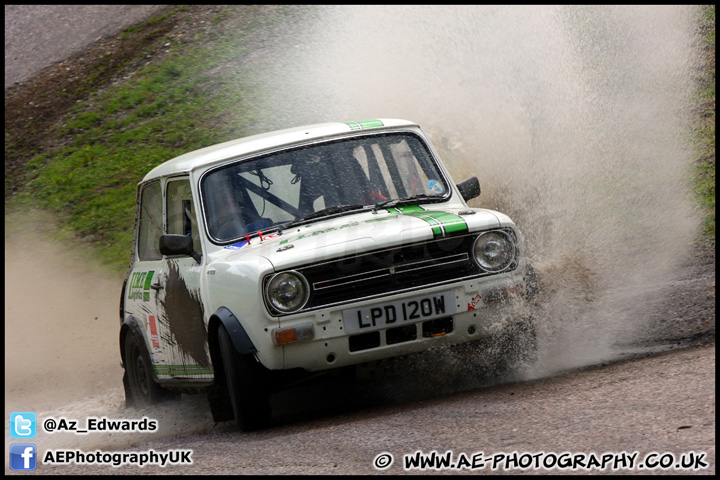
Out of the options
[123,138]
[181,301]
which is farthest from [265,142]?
[123,138]

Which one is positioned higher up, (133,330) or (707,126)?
(133,330)

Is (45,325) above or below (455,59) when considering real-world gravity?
below

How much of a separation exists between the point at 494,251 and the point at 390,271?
69 cm

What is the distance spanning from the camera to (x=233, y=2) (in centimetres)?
2689

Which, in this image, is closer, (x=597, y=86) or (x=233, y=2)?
(x=597, y=86)

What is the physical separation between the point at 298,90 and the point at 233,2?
27.3 ft

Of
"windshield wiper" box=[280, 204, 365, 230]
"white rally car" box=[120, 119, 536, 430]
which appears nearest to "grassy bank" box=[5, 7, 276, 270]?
"white rally car" box=[120, 119, 536, 430]

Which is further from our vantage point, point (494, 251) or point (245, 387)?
point (494, 251)

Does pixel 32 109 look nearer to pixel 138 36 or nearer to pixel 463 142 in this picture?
pixel 138 36

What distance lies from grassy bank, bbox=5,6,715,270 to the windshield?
8.33 metres

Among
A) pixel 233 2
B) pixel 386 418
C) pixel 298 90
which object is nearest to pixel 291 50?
pixel 298 90

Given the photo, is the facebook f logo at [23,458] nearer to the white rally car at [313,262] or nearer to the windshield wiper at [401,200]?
the white rally car at [313,262]

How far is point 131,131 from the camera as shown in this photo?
65.3 ft

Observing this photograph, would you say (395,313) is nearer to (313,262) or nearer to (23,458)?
(313,262)
